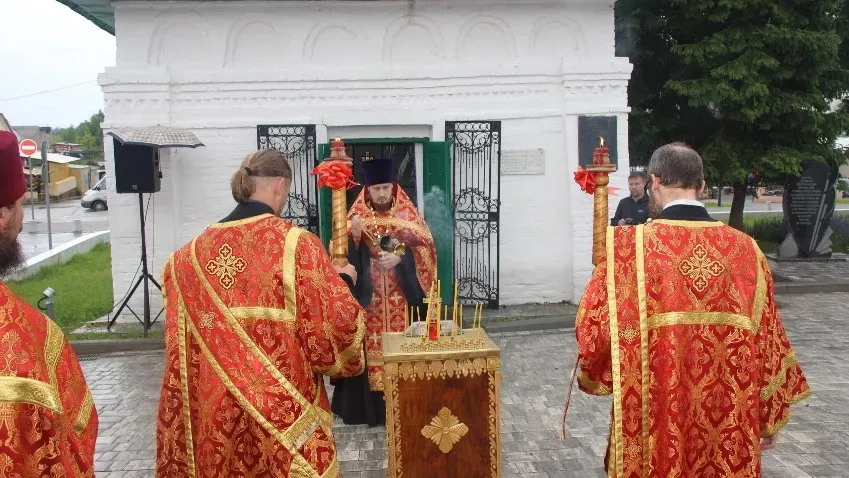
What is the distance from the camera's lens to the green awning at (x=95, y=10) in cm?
840

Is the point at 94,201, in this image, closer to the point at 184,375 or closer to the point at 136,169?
the point at 136,169

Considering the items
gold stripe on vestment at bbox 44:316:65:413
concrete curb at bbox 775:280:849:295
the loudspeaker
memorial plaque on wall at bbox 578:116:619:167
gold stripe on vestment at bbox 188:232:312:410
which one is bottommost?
concrete curb at bbox 775:280:849:295

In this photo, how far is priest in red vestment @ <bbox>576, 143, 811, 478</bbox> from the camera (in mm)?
2756

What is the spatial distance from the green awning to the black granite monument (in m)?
11.7

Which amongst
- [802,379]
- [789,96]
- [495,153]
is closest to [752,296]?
[802,379]

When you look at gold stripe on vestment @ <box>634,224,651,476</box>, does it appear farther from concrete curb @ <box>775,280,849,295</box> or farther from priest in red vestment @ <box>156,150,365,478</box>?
concrete curb @ <box>775,280,849,295</box>

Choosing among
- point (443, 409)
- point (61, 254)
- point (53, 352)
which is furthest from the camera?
point (61, 254)

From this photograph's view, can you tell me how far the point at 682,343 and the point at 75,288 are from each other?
34.4ft

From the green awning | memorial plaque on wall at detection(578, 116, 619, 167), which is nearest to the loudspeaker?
the green awning

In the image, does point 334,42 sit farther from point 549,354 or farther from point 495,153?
point 549,354

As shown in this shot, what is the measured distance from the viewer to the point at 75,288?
1091cm

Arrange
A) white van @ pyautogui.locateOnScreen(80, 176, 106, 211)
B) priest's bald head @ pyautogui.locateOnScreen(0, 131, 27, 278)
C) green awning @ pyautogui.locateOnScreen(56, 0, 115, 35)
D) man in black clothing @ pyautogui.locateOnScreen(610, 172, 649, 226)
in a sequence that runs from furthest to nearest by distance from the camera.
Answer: white van @ pyautogui.locateOnScreen(80, 176, 106, 211) < green awning @ pyautogui.locateOnScreen(56, 0, 115, 35) < man in black clothing @ pyautogui.locateOnScreen(610, 172, 649, 226) < priest's bald head @ pyautogui.locateOnScreen(0, 131, 27, 278)

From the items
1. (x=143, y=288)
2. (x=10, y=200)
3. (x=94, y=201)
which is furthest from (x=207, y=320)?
(x=94, y=201)

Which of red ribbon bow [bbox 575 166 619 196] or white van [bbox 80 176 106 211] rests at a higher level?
red ribbon bow [bbox 575 166 619 196]
